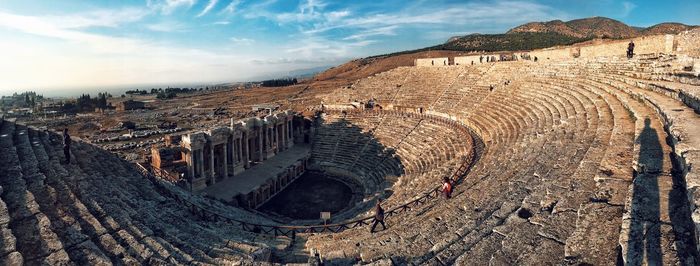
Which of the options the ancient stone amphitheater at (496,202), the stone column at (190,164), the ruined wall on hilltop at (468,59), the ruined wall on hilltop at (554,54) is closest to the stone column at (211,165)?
the stone column at (190,164)

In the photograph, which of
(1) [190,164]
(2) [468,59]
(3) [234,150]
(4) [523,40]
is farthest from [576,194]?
(4) [523,40]

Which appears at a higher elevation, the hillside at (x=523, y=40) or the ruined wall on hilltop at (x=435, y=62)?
the hillside at (x=523, y=40)

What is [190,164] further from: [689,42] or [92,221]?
[689,42]

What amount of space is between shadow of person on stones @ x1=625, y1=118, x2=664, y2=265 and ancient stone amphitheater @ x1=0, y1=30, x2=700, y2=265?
0.08 feet

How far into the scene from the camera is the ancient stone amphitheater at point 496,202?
215 inches

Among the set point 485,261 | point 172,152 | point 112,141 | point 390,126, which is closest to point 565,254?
point 485,261

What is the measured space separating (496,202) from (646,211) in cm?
362

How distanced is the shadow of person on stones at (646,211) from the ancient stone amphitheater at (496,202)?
0.02 m

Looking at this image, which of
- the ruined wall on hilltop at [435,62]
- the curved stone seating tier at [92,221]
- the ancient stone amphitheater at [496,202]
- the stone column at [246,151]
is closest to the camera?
the ancient stone amphitheater at [496,202]

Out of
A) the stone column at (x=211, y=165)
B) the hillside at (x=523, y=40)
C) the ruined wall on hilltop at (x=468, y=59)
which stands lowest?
the stone column at (x=211, y=165)

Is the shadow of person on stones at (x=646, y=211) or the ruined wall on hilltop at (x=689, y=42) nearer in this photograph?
the shadow of person on stones at (x=646, y=211)

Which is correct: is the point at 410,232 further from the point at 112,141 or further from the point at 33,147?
the point at 112,141

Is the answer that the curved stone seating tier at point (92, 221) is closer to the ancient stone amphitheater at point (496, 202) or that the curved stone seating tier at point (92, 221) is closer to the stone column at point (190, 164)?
the ancient stone amphitheater at point (496, 202)

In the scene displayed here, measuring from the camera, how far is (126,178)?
13.5 m
